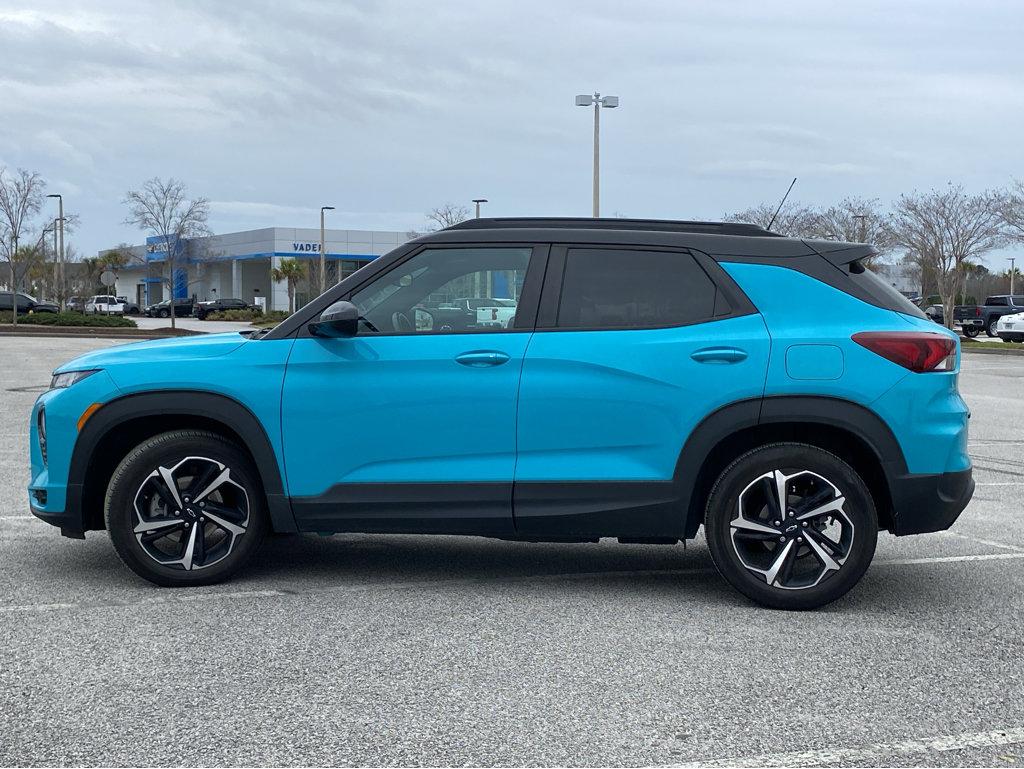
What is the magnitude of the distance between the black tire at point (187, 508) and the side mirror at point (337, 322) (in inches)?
27.4

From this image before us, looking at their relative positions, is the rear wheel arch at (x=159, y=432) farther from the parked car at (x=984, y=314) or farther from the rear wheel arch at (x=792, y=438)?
the parked car at (x=984, y=314)

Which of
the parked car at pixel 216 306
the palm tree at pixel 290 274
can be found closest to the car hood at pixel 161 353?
the parked car at pixel 216 306

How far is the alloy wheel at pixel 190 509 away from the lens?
217 inches

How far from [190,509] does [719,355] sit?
8.31 ft

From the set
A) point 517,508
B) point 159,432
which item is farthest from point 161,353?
point 517,508

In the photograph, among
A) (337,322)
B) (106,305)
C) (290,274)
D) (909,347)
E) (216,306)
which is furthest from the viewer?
(106,305)

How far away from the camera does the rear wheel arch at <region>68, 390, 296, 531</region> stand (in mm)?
5445

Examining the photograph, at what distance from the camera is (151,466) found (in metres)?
5.48

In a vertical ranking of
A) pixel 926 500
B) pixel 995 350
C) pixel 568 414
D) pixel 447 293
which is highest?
pixel 447 293

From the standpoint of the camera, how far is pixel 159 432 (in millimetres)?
5727

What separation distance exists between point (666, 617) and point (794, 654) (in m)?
0.70

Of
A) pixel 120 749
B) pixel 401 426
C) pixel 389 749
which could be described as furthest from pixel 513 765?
pixel 401 426

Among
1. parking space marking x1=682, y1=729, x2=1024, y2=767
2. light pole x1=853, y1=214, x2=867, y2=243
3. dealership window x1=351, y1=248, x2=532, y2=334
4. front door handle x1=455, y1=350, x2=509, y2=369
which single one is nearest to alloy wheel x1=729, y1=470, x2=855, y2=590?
front door handle x1=455, y1=350, x2=509, y2=369

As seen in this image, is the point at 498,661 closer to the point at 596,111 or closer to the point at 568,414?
the point at 568,414
